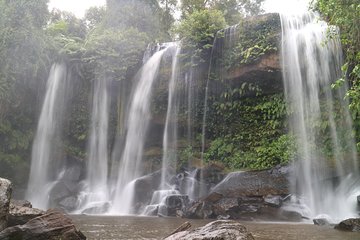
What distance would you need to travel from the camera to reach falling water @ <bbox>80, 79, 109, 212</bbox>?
1803 cm

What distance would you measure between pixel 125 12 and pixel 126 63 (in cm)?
738

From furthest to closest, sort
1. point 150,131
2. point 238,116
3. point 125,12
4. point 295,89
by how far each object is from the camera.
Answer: point 125,12 < point 150,131 < point 238,116 < point 295,89

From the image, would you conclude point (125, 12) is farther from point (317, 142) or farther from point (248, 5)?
point (317, 142)

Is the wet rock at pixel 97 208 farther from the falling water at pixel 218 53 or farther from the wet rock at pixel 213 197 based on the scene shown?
the falling water at pixel 218 53

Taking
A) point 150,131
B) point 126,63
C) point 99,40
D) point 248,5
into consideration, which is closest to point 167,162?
Answer: point 150,131

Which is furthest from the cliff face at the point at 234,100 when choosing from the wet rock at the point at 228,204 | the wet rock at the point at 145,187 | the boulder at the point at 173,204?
the boulder at the point at 173,204

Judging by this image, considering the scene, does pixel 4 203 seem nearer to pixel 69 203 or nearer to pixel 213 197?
pixel 213 197

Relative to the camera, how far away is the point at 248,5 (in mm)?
29172

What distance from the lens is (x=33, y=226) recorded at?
5.80 meters

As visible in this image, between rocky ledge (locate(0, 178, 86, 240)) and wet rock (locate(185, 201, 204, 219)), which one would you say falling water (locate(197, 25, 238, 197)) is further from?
rocky ledge (locate(0, 178, 86, 240))

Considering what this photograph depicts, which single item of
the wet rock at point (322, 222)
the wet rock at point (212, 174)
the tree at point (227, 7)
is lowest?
the wet rock at point (322, 222)

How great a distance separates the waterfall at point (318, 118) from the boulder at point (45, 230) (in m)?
9.06

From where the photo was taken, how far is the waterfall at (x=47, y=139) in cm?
1766

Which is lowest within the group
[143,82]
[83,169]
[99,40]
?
[83,169]
